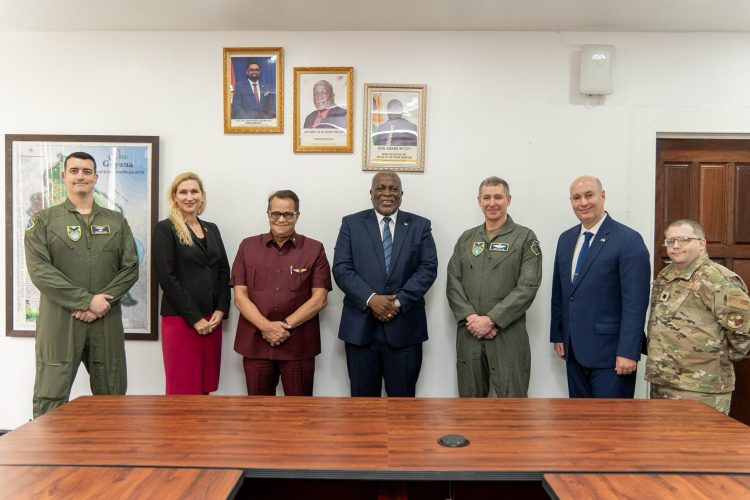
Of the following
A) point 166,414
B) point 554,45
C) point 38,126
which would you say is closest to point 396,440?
point 166,414

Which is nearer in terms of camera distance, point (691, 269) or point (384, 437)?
point (384, 437)

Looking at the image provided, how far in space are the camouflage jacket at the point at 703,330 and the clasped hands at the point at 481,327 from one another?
2.75ft

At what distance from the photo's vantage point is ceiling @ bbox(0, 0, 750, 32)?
10.3 ft

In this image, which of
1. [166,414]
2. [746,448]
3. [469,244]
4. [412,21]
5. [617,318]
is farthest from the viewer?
[412,21]

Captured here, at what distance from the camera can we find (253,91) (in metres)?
3.60

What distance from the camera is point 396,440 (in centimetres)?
163

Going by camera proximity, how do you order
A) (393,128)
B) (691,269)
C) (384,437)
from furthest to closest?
(393,128)
(691,269)
(384,437)

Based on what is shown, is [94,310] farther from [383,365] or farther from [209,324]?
[383,365]

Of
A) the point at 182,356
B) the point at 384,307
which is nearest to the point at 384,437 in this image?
the point at 384,307

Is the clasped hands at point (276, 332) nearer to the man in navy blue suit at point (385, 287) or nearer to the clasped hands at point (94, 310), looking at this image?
the man in navy blue suit at point (385, 287)

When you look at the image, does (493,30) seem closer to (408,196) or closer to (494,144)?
(494,144)

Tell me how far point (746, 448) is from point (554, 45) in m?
2.80

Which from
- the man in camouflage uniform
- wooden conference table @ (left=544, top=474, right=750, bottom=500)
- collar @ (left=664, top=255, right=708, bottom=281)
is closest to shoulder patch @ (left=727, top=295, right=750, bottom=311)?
the man in camouflage uniform

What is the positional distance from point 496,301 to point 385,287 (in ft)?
2.15
